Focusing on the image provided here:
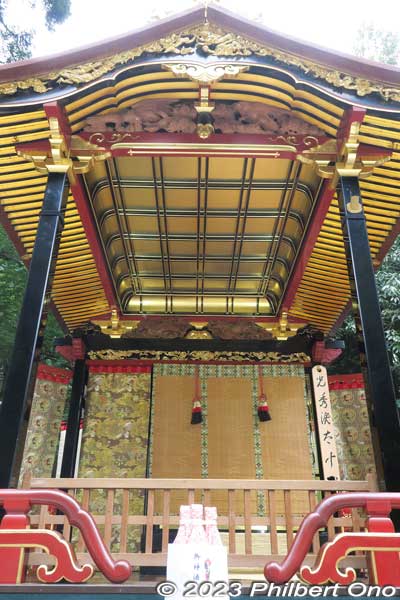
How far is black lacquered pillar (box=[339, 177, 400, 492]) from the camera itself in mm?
3432

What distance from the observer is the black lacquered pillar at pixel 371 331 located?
3432 mm

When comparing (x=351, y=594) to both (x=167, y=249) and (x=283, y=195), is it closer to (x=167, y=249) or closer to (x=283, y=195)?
(x=283, y=195)

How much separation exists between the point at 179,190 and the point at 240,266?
2054 mm

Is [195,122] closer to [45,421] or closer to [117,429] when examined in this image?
[117,429]

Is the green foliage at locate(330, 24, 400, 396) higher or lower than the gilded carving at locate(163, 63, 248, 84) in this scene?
higher

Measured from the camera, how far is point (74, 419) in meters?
8.14

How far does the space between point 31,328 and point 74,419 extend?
479 centimetres

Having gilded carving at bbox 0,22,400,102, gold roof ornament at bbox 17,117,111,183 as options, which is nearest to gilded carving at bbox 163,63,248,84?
gilded carving at bbox 0,22,400,102

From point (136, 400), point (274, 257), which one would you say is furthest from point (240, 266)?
Answer: point (136, 400)

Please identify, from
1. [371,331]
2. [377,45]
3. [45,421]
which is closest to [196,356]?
[45,421]

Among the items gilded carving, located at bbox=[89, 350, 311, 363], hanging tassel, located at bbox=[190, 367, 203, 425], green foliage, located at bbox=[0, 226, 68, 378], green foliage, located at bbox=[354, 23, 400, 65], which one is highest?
green foliage, located at bbox=[354, 23, 400, 65]

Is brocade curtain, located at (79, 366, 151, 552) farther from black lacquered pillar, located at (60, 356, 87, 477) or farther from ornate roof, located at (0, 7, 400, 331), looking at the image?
ornate roof, located at (0, 7, 400, 331)

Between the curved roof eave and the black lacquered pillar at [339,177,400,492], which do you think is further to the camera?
the curved roof eave

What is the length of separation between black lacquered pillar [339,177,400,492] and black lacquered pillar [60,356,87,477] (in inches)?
226
